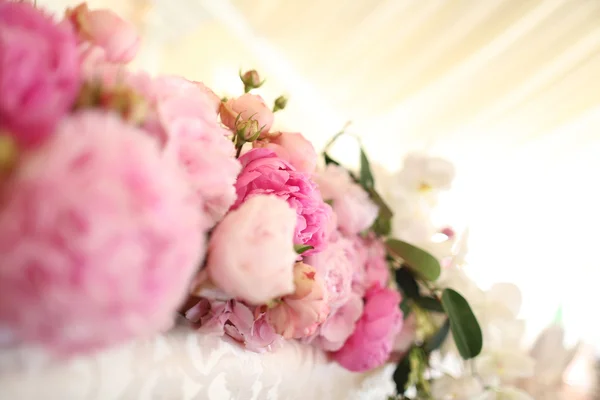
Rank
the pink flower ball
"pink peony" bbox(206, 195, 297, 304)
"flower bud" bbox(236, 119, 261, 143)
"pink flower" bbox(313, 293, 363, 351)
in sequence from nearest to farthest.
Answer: the pink flower ball
"pink peony" bbox(206, 195, 297, 304)
"flower bud" bbox(236, 119, 261, 143)
"pink flower" bbox(313, 293, 363, 351)

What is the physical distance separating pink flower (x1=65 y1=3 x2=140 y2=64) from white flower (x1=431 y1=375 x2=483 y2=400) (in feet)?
2.02

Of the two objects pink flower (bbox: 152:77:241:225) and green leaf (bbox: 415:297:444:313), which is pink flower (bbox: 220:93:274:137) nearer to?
pink flower (bbox: 152:77:241:225)

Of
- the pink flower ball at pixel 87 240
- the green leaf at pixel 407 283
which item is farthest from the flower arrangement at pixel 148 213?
the green leaf at pixel 407 283

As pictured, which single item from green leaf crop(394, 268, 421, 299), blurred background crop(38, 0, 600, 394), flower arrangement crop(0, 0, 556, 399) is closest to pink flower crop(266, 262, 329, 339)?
flower arrangement crop(0, 0, 556, 399)

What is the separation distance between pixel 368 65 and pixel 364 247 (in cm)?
134

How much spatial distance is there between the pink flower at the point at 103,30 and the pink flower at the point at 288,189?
5.5 inches

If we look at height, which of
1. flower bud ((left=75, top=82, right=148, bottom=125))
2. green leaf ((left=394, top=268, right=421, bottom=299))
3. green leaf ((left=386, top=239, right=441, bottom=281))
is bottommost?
green leaf ((left=394, top=268, right=421, bottom=299))

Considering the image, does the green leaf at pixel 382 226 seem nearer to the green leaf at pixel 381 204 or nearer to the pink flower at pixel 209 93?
the green leaf at pixel 381 204

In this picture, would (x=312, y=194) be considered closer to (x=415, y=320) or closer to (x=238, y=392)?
(x=238, y=392)

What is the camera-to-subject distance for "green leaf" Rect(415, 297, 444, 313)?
0.64 m

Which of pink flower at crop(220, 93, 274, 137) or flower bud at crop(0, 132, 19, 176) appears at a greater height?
pink flower at crop(220, 93, 274, 137)

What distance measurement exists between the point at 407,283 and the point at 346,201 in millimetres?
222

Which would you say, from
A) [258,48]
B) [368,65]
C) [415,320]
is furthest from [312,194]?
[258,48]

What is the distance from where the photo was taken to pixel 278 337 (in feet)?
1.30
